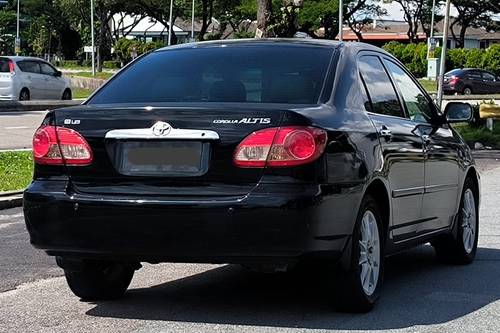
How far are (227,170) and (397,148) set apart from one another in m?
1.60

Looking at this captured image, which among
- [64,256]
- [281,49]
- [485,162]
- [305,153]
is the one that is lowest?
[485,162]

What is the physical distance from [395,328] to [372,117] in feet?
4.64

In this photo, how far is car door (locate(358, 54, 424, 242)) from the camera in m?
6.78

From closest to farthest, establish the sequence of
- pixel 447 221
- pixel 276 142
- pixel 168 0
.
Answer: pixel 276 142 < pixel 447 221 < pixel 168 0

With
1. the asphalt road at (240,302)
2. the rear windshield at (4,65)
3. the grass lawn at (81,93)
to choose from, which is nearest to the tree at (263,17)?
the rear windshield at (4,65)

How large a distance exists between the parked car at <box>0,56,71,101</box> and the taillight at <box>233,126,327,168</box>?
90.7 ft

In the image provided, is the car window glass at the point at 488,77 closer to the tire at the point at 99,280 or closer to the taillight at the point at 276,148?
the tire at the point at 99,280

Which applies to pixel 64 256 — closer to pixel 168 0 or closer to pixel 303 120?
pixel 303 120

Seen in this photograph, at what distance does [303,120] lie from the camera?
19.0ft

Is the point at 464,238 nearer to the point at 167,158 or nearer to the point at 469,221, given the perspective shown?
the point at 469,221

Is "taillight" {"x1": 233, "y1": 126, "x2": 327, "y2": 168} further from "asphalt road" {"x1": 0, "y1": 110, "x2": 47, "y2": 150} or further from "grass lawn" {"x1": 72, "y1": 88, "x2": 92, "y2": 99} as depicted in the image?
"grass lawn" {"x1": 72, "y1": 88, "x2": 92, "y2": 99}

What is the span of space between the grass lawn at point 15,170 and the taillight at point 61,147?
21.8ft

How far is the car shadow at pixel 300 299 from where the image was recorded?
20.4 feet

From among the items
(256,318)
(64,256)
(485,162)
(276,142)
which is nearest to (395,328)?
(256,318)
